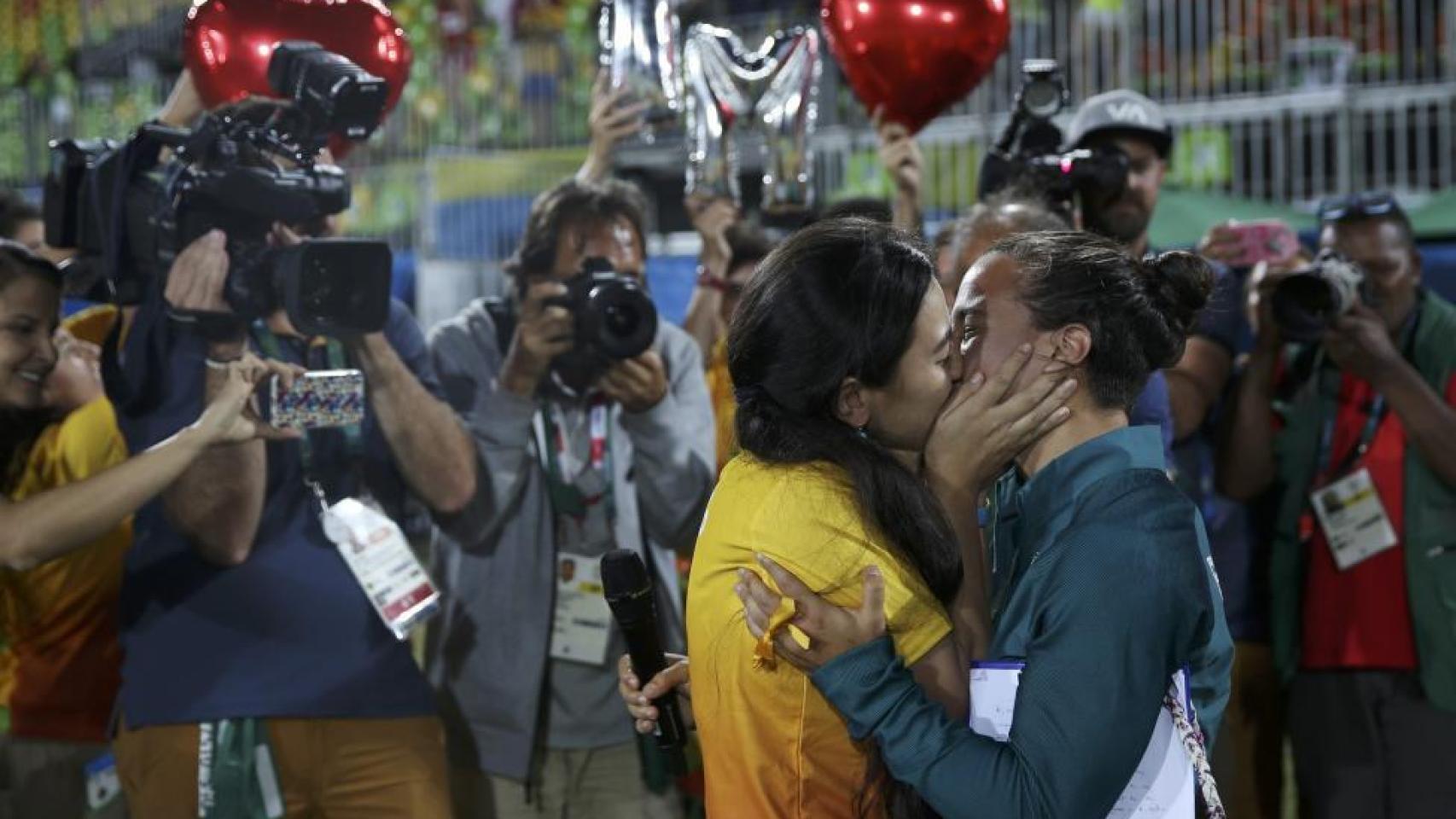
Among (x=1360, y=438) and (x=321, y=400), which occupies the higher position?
(x=321, y=400)

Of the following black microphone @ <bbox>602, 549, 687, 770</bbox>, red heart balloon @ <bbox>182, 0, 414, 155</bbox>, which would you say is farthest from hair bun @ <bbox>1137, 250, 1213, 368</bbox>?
red heart balloon @ <bbox>182, 0, 414, 155</bbox>

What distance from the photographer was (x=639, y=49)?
4.10 meters

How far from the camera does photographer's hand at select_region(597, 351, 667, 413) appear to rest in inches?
138

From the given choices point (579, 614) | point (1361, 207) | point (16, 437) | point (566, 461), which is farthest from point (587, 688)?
point (1361, 207)

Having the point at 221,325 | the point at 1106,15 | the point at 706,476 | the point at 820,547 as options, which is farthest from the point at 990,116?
the point at 820,547

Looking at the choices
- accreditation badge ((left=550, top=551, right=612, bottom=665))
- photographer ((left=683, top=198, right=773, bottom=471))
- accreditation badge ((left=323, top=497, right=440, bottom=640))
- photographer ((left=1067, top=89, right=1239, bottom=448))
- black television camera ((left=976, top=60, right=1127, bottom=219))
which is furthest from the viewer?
photographer ((left=683, top=198, right=773, bottom=471))

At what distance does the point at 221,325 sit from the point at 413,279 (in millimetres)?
5345

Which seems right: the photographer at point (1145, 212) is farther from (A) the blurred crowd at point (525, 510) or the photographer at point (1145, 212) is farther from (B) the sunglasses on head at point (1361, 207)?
(B) the sunglasses on head at point (1361, 207)

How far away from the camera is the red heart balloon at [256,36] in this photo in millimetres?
3451

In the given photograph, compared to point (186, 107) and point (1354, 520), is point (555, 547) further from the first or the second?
point (1354, 520)

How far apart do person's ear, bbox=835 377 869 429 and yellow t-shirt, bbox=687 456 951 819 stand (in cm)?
8

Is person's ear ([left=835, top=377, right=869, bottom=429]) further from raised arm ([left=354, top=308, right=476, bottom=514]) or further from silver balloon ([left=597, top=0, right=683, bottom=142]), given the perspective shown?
silver balloon ([left=597, top=0, right=683, bottom=142])

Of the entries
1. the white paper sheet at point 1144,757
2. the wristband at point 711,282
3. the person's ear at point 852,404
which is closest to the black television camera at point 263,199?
the person's ear at point 852,404

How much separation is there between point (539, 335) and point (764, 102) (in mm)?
950
